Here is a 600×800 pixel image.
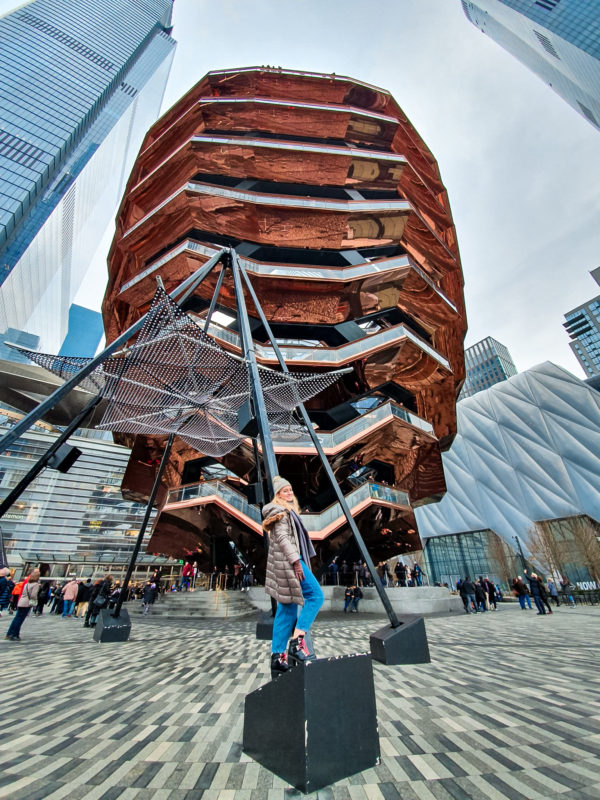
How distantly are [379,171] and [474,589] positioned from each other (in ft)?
81.6

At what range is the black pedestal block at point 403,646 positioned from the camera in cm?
491

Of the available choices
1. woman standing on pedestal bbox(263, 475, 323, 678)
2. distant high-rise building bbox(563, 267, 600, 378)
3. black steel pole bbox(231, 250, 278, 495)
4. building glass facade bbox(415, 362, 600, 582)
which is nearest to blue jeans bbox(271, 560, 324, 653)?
woman standing on pedestal bbox(263, 475, 323, 678)

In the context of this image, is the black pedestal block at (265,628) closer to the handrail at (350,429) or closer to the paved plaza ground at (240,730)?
the paved plaza ground at (240,730)

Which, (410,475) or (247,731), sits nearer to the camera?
(247,731)

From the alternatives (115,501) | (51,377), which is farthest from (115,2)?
(51,377)

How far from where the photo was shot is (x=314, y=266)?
801 inches

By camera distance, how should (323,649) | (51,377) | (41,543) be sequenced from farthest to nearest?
1. (41,543)
2. (51,377)
3. (323,649)

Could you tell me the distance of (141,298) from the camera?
21156mm

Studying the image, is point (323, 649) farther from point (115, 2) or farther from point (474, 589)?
point (115, 2)

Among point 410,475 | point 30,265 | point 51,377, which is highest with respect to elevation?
point 30,265

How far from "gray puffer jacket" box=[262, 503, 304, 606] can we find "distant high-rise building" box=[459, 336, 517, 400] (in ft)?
393

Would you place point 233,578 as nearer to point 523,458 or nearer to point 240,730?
point 240,730

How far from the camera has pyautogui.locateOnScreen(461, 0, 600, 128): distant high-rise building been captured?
176 feet

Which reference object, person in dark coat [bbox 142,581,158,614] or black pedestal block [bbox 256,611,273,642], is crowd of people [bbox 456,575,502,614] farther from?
person in dark coat [bbox 142,581,158,614]
